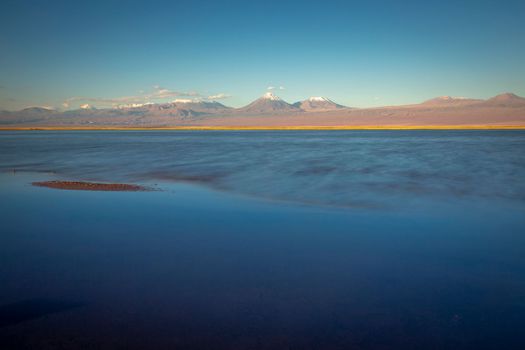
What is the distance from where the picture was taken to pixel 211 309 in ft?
14.5

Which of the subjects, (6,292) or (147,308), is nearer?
(147,308)

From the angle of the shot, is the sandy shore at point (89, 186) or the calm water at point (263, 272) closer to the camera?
the calm water at point (263, 272)

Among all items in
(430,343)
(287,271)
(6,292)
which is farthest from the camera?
(287,271)

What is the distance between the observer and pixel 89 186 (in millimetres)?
13609

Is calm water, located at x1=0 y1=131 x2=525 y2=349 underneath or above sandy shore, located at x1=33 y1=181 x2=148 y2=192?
underneath

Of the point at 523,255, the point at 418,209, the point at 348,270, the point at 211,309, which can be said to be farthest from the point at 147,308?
the point at 418,209

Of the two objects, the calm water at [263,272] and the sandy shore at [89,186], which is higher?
the sandy shore at [89,186]

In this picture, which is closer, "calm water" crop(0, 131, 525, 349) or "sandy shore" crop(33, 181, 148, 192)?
"calm water" crop(0, 131, 525, 349)

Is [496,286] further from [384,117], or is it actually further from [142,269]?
[384,117]

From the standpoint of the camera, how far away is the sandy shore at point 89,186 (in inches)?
513

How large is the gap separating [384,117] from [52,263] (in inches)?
7435

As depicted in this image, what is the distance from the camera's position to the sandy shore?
42.7 feet

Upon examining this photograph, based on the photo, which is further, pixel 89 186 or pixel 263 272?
pixel 89 186

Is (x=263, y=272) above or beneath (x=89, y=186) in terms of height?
beneath
